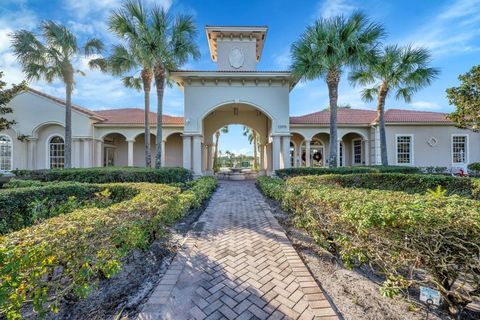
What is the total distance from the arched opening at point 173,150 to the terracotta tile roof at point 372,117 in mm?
10500

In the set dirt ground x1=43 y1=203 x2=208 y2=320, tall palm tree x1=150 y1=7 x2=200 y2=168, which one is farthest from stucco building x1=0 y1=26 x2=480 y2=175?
dirt ground x1=43 y1=203 x2=208 y2=320

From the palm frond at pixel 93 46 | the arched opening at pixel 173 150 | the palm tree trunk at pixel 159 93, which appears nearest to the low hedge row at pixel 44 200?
the palm tree trunk at pixel 159 93

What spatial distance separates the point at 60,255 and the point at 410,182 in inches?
388

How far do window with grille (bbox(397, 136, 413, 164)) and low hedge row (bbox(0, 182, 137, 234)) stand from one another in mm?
20284

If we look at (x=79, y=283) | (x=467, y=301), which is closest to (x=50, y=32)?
(x=79, y=283)

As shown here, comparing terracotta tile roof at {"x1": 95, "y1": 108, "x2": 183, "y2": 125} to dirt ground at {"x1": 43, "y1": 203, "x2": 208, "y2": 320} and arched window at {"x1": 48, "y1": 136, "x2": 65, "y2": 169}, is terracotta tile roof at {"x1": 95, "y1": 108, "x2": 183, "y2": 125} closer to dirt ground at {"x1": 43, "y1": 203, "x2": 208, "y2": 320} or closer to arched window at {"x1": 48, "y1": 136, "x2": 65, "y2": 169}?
arched window at {"x1": 48, "y1": 136, "x2": 65, "y2": 169}

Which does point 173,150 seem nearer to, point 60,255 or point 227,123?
point 227,123

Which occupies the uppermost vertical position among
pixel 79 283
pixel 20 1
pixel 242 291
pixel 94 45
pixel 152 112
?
Result: pixel 94 45

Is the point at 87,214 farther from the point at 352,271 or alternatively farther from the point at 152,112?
the point at 152,112

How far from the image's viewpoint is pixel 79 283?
2.12 meters

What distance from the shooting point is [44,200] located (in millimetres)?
4461

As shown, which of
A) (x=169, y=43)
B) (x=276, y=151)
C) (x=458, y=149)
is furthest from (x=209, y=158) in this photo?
(x=458, y=149)

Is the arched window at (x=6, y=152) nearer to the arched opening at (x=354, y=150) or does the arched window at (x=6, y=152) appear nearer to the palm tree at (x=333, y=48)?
the palm tree at (x=333, y=48)

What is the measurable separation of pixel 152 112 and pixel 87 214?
63.1 ft
